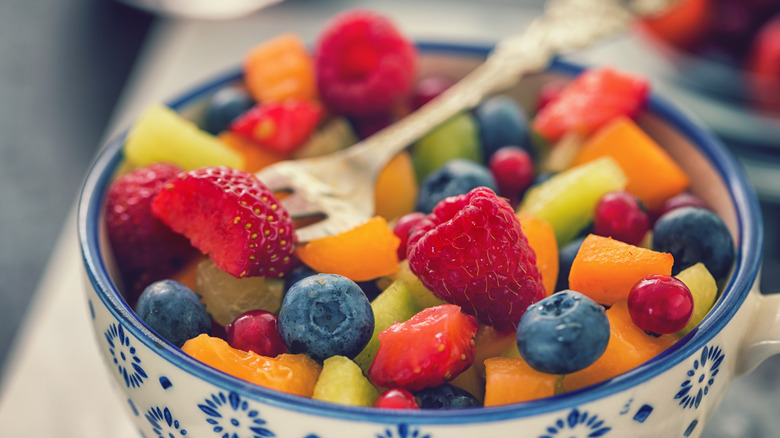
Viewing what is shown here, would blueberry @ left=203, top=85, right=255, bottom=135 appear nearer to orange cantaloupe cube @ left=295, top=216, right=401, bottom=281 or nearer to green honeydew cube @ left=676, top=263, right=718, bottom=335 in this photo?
orange cantaloupe cube @ left=295, top=216, right=401, bottom=281

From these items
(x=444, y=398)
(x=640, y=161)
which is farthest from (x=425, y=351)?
(x=640, y=161)

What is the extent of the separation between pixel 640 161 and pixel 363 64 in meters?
0.43

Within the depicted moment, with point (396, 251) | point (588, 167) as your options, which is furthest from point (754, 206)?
point (396, 251)

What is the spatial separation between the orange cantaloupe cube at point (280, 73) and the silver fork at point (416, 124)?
0.39ft

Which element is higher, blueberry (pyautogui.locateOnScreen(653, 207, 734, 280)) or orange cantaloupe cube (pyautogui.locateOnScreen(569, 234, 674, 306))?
orange cantaloupe cube (pyautogui.locateOnScreen(569, 234, 674, 306))

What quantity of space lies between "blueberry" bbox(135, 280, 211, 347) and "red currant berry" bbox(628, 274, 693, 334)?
43cm

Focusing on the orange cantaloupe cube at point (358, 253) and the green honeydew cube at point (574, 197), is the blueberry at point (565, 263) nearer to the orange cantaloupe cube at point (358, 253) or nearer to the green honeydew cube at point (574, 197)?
the green honeydew cube at point (574, 197)

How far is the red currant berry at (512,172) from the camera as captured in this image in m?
1.00

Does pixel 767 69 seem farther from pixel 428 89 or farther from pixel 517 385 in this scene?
pixel 517 385

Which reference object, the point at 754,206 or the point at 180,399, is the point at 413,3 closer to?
the point at 754,206

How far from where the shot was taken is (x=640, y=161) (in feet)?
3.21

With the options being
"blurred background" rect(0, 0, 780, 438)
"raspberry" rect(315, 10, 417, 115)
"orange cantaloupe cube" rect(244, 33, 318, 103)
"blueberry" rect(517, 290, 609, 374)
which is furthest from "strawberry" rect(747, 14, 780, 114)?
"blueberry" rect(517, 290, 609, 374)

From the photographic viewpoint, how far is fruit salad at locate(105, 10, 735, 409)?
0.69 m

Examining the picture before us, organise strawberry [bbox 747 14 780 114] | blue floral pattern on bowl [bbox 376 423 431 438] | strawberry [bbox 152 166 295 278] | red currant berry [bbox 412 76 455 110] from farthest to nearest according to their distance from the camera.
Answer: strawberry [bbox 747 14 780 114] → red currant berry [bbox 412 76 455 110] → strawberry [bbox 152 166 295 278] → blue floral pattern on bowl [bbox 376 423 431 438]
